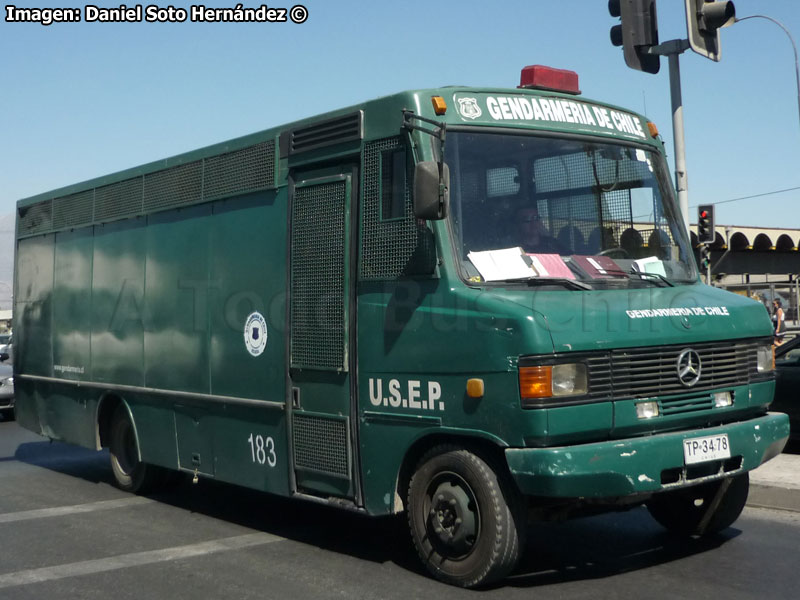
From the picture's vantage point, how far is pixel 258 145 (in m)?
7.61

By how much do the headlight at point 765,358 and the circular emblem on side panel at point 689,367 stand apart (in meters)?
0.72

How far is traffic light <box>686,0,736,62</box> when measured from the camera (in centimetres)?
1021

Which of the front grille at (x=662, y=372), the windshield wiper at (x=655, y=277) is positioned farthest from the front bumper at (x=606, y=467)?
the windshield wiper at (x=655, y=277)

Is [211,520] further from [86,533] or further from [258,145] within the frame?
[258,145]

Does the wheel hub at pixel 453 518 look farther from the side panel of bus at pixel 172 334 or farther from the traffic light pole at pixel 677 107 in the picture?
the traffic light pole at pixel 677 107

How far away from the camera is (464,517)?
5711 millimetres

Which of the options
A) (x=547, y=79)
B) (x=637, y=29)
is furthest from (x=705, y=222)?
(x=547, y=79)

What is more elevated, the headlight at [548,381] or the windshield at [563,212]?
the windshield at [563,212]

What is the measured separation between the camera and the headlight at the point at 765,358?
642 cm

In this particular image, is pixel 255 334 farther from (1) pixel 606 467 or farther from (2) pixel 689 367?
(2) pixel 689 367

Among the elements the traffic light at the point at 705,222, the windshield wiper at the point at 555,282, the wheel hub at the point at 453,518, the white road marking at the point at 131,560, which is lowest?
the white road marking at the point at 131,560

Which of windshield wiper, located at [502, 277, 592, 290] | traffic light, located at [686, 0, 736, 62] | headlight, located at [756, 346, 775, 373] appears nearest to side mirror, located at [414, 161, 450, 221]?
windshield wiper, located at [502, 277, 592, 290]

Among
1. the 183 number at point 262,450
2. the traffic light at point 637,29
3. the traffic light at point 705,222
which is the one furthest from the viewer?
the traffic light at point 705,222

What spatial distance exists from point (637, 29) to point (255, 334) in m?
5.46
